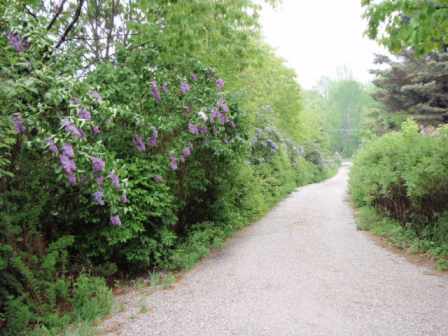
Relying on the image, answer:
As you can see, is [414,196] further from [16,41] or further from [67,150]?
[16,41]

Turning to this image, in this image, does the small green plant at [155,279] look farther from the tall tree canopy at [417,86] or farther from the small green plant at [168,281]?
the tall tree canopy at [417,86]

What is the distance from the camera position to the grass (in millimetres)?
6629

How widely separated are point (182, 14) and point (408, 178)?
16.0 feet

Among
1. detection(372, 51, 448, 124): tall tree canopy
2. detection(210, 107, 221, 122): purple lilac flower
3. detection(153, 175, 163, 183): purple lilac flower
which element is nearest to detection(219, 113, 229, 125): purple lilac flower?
detection(210, 107, 221, 122): purple lilac flower

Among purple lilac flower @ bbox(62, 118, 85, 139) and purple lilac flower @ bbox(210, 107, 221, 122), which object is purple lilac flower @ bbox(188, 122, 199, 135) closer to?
purple lilac flower @ bbox(210, 107, 221, 122)

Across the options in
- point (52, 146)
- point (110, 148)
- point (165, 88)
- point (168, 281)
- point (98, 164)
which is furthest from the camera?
point (165, 88)

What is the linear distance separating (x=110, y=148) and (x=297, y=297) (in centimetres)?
342

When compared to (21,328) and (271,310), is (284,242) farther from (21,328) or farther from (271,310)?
(21,328)

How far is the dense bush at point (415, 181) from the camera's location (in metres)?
6.70

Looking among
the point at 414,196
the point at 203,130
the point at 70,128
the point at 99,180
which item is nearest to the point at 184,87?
the point at 203,130

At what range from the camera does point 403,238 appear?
25.8ft

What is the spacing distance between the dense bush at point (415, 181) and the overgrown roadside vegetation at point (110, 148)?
3.17 meters

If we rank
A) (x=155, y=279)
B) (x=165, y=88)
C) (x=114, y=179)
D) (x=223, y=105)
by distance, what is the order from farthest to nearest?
(x=223, y=105), (x=165, y=88), (x=155, y=279), (x=114, y=179)

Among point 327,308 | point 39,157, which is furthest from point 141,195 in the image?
point 327,308
